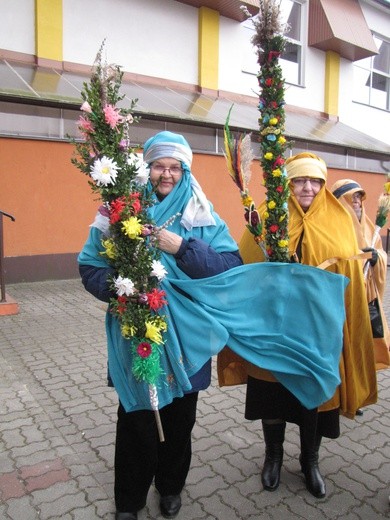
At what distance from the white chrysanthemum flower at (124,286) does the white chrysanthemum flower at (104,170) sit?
400mm

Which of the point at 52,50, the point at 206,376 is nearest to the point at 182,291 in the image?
the point at 206,376

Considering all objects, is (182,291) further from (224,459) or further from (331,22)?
(331,22)

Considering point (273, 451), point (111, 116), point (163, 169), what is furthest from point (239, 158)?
point (273, 451)

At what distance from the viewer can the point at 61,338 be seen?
5.34m

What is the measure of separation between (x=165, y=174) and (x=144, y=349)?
32.5 inches

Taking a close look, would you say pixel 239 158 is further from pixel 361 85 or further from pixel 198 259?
pixel 361 85

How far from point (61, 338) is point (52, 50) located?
5636 millimetres

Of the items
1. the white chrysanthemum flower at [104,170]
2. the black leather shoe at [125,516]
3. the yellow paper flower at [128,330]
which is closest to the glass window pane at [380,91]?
the white chrysanthemum flower at [104,170]

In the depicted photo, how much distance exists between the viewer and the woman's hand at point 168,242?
2.12 m

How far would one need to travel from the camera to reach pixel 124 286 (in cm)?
194

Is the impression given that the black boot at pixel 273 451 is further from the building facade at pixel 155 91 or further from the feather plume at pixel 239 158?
the building facade at pixel 155 91

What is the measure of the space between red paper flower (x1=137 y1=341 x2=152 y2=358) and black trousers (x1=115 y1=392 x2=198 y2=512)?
37 cm

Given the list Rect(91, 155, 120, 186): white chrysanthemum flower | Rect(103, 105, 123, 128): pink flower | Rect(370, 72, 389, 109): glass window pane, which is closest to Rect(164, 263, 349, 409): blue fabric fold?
Rect(91, 155, 120, 186): white chrysanthemum flower

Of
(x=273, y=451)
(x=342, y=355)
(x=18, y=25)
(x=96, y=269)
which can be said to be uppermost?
(x=18, y=25)
